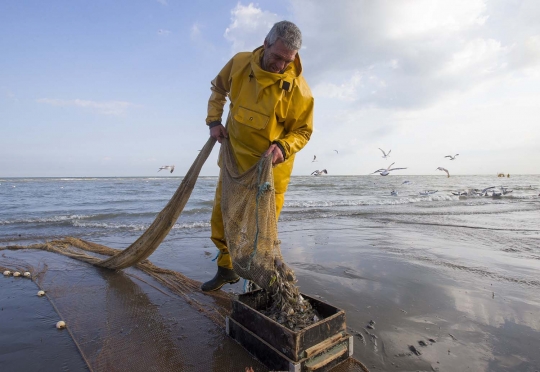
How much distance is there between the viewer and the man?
278cm

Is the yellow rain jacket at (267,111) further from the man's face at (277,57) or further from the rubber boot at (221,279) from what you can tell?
the rubber boot at (221,279)

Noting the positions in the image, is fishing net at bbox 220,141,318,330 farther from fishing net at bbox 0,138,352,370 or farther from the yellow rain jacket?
the yellow rain jacket

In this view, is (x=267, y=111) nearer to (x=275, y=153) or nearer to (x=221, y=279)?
(x=275, y=153)

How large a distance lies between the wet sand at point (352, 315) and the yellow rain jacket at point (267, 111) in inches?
61.7

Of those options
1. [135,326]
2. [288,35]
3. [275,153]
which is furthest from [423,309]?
[288,35]

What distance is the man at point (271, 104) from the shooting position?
9.11 ft

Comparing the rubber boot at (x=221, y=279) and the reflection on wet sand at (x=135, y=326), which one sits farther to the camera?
the rubber boot at (x=221, y=279)

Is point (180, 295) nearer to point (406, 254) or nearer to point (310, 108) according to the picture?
point (310, 108)

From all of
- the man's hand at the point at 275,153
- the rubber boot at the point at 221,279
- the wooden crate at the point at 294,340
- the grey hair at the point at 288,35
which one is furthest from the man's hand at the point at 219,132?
the wooden crate at the point at 294,340

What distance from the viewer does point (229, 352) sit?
2451 millimetres

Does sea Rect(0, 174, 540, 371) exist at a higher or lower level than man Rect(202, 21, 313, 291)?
lower

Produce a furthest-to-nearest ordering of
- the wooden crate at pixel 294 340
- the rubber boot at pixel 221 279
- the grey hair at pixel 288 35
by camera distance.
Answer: the rubber boot at pixel 221 279 < the grey hair at pixel 288 35 < the wooden crate at pixel 294 340

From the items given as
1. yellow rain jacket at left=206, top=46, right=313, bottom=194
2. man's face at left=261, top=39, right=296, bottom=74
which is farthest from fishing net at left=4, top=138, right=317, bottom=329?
man's face at left=261, top=39, right=296, bottom=74

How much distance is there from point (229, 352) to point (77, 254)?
3805mm
